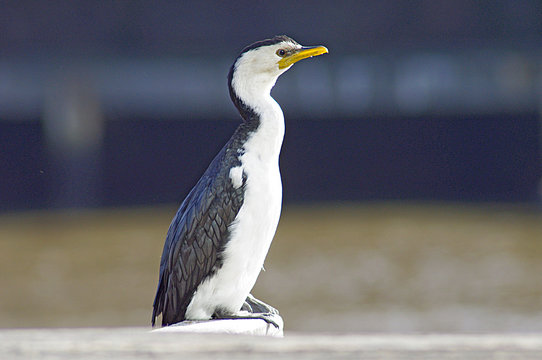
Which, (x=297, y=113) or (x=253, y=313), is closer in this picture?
(x=253, y=313)

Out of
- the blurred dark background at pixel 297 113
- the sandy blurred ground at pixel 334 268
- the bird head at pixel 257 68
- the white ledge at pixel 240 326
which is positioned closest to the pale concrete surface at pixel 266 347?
the white ledge at pixel 240 326

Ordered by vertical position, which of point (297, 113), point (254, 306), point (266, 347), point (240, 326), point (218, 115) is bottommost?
point (218, 115)

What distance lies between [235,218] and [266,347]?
1372 millimetres

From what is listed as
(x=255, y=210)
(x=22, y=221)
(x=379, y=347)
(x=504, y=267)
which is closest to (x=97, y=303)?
(x=504, y=267)

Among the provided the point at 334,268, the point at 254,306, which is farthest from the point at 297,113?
the point at 254,306

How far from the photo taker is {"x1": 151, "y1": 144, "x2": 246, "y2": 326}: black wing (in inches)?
108

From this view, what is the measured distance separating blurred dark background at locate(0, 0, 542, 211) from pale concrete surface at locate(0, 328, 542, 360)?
1385cm

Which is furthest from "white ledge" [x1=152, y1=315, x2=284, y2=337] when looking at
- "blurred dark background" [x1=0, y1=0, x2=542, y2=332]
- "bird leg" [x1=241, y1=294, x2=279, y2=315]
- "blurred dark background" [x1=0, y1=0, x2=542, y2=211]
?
"blurred dark background" [x1=0, y1=0, x2=542, y2=211]

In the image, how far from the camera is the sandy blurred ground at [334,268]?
851 centimetres

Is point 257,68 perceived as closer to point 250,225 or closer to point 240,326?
point 250,225

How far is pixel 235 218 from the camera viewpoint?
2744mm

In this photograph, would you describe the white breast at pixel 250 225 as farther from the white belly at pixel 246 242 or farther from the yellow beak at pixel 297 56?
the yellow beak at pixel 297 56

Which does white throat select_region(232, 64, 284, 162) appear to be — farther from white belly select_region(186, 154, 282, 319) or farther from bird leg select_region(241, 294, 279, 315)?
bird leg select_region(241, 294, 279, 315)

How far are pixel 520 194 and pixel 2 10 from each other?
373 inches
